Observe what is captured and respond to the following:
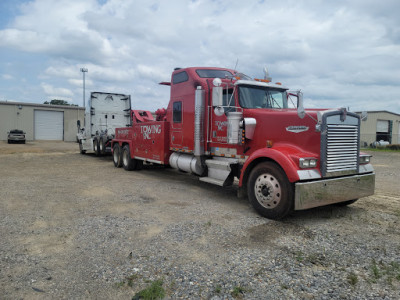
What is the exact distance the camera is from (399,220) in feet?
17.9

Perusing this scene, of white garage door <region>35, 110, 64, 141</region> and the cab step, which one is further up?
white garage door <region>35, 110, 64, 141</region>

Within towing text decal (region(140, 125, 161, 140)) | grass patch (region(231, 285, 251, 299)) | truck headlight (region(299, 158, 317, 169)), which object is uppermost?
towing text decal (region(140, 125, 161, 140))

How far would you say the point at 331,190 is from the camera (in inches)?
206

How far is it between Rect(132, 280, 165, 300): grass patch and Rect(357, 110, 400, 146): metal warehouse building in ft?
121

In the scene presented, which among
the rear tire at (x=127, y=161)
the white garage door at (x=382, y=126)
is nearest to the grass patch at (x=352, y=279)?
the rear tire at (x=127, y=161)

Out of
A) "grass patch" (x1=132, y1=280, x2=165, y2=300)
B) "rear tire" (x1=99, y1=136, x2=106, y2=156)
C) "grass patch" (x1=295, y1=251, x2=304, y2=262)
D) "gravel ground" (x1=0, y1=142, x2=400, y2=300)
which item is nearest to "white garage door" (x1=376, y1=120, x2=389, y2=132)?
"rear tire" (x1=99, y1=136, x2=106, y2=156)

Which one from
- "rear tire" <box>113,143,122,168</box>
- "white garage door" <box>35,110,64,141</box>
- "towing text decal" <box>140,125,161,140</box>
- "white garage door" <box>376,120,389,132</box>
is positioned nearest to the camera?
"towing text decal" <box>140,125,161,140</box>

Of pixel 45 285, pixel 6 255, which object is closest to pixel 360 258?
pixel 45 285

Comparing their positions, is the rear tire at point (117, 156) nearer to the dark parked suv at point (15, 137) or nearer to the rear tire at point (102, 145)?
the rear tire at point (102, 145)

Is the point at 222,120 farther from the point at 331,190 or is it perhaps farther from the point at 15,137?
the point at 15,137

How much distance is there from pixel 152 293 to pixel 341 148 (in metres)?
4.10

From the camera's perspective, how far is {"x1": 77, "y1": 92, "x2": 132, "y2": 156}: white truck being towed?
16.9m

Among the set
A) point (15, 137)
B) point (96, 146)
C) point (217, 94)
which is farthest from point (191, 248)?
point (15, 137)

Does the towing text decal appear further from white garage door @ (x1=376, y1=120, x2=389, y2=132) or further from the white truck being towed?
white garage door @ (x1=376, y1=120, x2=389, y2=132)
